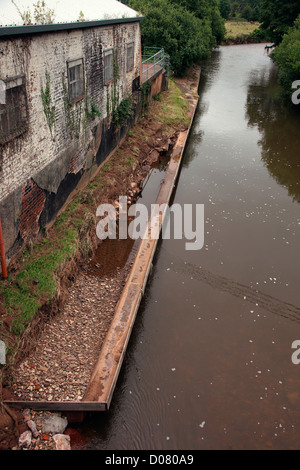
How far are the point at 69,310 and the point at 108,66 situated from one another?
8.01m

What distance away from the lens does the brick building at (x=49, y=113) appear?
272 inches

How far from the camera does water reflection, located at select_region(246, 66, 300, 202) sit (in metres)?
15.0

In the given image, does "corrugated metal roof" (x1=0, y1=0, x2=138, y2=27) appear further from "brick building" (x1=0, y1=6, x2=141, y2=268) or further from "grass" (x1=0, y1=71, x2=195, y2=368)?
"grass" (x1=0, y1=71, x2=195, y2=368)

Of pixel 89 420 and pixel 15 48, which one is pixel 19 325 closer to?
pixel 89 420

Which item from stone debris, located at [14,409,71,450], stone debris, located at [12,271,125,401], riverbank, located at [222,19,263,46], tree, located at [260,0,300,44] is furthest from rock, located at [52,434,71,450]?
riverbank, located at [222,19,263,46]

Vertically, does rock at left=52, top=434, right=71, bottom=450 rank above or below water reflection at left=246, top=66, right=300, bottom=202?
below

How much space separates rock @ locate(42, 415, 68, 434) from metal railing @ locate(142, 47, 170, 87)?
47.7 ft

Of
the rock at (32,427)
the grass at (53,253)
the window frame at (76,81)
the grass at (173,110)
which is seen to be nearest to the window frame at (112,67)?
the window frame at (76,81)

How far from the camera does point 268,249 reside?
1041 centimetres

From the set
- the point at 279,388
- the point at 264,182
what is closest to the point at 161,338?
the point at 279,388

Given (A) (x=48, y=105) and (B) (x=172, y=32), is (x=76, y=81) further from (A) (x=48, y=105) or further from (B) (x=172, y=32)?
(B) (x=172, y=32)

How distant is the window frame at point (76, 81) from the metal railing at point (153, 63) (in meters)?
7.59

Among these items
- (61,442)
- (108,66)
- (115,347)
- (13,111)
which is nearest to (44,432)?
(61,442)

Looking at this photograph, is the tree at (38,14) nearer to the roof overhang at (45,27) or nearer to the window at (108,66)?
the roof overhang at (45,27)
